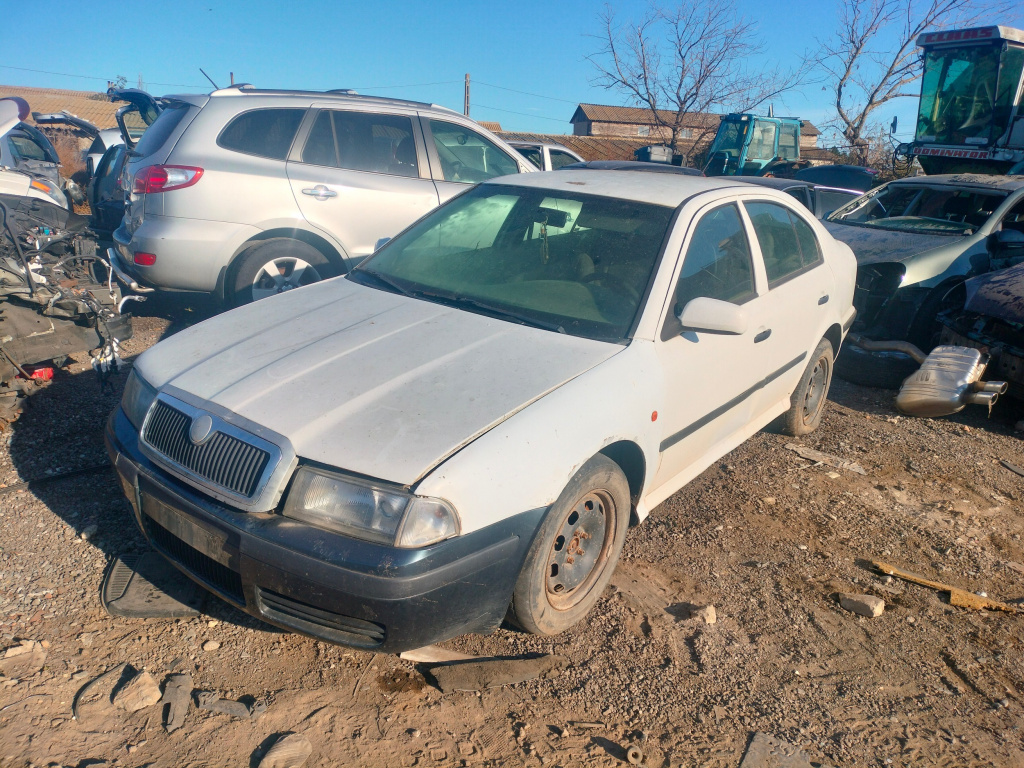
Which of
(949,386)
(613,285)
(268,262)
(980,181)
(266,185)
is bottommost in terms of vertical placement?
(949,386)

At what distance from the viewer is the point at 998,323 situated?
18.7ft

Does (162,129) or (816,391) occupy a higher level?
(162,129)

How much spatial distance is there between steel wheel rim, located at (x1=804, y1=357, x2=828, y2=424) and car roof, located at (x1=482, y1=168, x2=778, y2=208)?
1500mm

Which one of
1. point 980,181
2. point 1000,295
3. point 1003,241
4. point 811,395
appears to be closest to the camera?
point 811,395

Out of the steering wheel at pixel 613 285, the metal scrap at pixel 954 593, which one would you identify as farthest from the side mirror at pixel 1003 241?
the steering wheel at pixel 613 285

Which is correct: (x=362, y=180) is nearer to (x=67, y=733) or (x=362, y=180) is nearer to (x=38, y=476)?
(x=38, y=476)

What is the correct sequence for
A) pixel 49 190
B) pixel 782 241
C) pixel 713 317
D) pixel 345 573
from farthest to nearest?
pixel 49 190
pixel 782 241
pixel 713 317
pixel 345 573

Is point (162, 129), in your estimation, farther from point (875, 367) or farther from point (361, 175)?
point (875, 367)

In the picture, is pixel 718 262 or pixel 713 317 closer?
pixel 713 317

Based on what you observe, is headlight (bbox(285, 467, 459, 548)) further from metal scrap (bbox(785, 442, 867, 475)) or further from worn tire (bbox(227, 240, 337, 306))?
worn tire (bbox(227, 240, 337, 306))

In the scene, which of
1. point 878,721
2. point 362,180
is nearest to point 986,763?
point 878,721

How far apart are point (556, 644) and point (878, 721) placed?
1159 mm

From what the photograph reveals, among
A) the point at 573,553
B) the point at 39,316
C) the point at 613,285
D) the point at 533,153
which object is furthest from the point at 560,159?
the point at 573,553

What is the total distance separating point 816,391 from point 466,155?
3.69 m
